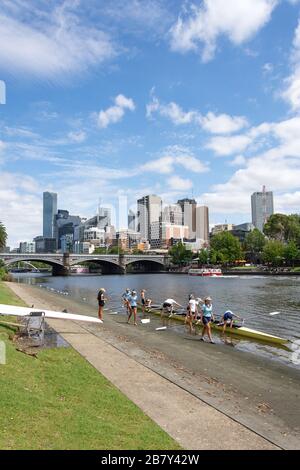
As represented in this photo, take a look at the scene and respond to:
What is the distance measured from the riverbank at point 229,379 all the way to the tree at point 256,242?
15283 cm

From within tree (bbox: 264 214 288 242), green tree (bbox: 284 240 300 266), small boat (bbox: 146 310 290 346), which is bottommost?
small boat (bbox: 146 310 290 346)

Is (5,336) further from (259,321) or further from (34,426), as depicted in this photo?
(259,321)

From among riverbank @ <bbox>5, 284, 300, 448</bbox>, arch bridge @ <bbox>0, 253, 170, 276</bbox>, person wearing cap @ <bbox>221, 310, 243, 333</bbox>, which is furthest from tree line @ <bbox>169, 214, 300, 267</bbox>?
riverbank @ <bbox>5, 284, 300, 448</bbox>

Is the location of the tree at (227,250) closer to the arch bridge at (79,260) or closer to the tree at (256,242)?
the tree at (256,242)

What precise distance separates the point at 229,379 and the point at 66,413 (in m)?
7.58

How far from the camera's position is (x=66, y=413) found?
8.76m

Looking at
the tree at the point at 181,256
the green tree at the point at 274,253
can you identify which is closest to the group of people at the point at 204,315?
the green tree at the point at 274,253

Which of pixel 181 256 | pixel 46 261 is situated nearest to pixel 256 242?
pixel 181 256

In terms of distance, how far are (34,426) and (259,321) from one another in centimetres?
2747

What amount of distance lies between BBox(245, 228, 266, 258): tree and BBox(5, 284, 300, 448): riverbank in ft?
501

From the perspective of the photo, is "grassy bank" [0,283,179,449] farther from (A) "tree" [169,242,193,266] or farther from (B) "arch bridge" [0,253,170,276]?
(A) "tree" [169,242,193,266]

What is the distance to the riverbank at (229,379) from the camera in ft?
32.5

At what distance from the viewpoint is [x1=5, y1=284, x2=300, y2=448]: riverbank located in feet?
32.5
